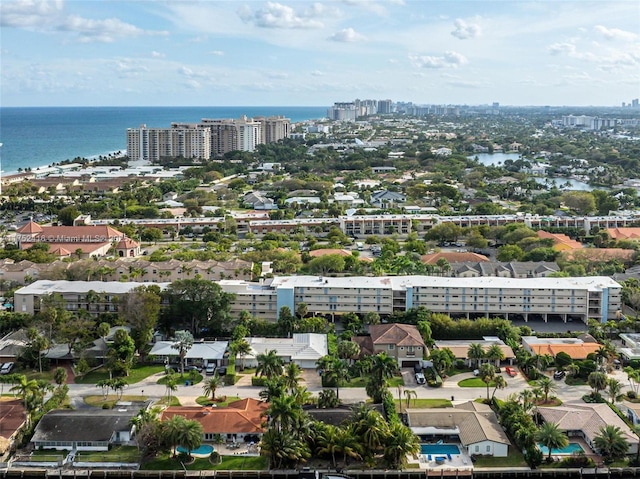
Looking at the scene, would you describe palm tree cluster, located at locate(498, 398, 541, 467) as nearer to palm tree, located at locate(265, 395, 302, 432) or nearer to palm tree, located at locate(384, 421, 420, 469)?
palm tree, located at locate(384, 421, 420, 469)

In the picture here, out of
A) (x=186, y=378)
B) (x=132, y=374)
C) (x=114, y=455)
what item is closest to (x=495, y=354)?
(x=186, y=378)

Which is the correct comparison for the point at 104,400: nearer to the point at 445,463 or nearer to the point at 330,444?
the point at 330,444

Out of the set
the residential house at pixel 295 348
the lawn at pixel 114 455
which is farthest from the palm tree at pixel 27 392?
the residential house at pixel 295 348

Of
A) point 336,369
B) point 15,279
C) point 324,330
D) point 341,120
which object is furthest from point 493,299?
point 341,120

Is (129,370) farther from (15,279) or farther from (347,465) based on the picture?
(15,279)

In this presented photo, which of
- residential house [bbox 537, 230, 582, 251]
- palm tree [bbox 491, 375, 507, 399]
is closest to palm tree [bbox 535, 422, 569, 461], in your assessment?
palm tree [bbox 491, 375, 507, 399]
